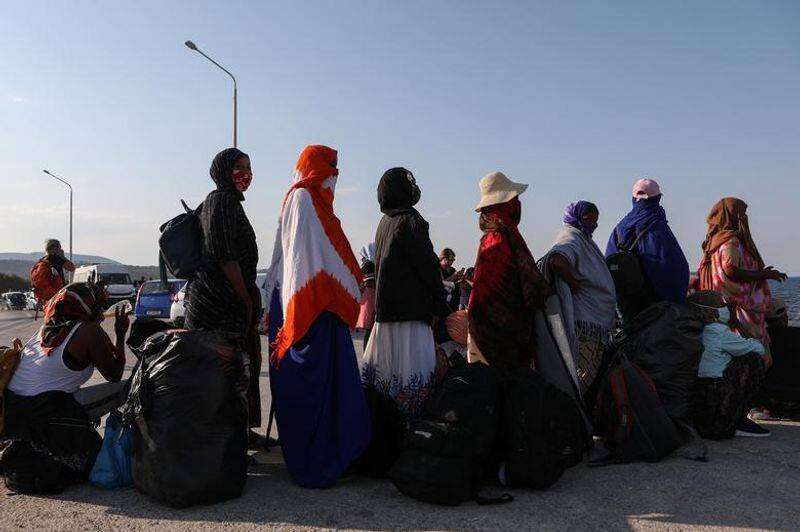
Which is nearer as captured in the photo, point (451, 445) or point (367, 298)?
point (451, 445)

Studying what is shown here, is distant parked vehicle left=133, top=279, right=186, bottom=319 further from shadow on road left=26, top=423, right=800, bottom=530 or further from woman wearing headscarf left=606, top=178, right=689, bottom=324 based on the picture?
shadow on road left=26, top=423, right=800, bottom=530

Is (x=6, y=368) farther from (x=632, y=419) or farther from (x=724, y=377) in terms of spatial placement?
(x=724, y=377)

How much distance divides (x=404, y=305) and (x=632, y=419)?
68.0 inches

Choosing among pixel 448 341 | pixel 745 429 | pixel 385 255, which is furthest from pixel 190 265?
pixel 745 429

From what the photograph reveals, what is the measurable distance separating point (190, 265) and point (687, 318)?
3.60 metres

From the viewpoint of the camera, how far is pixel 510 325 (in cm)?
460

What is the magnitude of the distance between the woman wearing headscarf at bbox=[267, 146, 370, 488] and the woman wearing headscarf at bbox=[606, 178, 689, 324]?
2.39 metres

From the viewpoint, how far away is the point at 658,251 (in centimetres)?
540

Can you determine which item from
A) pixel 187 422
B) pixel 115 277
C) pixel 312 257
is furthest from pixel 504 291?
pixel 115 277

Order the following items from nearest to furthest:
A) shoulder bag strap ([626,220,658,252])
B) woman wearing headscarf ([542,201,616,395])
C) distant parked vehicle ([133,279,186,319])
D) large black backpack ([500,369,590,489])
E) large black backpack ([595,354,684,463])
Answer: large black backpack ([500,369,590,489]) → large black backpack ([595,354,684,463]) → woman wearing headscarf ([542,201,616,395]) → shoulder bag strap ([626,220,658,252]) → distant parked vehicle ([133,279,186,319])

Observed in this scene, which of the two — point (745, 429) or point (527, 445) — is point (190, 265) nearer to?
point (527, 445)

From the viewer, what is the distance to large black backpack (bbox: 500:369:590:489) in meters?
3.85

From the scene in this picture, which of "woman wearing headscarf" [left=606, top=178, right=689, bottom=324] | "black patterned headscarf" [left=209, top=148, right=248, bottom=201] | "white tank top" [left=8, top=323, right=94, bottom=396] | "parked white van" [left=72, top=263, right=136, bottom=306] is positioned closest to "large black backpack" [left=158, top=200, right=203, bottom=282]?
"black patterned headscarf" [left=209, top=148, right=248, bottom=201]

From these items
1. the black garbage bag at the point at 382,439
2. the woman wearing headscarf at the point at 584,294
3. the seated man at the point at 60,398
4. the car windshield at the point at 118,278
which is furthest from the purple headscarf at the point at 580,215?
the car windshield at the point at 118,278
